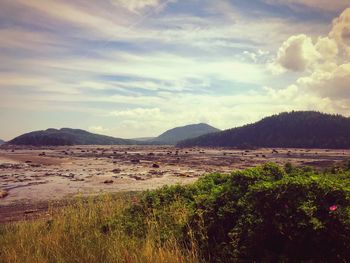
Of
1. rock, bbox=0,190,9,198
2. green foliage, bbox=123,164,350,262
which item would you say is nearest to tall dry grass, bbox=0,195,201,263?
green foliage, bbox=123,164,350,262

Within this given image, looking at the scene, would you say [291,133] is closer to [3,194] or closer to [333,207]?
[3,194]

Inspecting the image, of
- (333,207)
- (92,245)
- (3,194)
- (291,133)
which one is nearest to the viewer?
(333,207)

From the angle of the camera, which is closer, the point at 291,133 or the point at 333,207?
the point at 333,207

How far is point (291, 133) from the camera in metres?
136

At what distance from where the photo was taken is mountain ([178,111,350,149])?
118 metres

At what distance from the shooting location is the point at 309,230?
235 inches

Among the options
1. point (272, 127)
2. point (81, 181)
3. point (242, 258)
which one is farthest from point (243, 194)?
point (272, 127)

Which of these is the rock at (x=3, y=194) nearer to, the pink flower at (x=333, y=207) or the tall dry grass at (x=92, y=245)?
the tall dry grass at (x=92, y=245)

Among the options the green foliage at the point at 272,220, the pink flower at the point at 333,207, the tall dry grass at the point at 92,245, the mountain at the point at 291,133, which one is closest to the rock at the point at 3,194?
the tall dry grass at the point at 92,245

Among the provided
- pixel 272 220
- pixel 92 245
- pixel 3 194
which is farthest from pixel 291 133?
pixel 272 220

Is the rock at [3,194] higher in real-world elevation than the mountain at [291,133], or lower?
lower

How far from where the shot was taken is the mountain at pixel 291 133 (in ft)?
387

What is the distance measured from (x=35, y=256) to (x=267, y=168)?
5521 millimetres

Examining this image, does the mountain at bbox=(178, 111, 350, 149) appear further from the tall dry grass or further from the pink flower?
the pink flower
